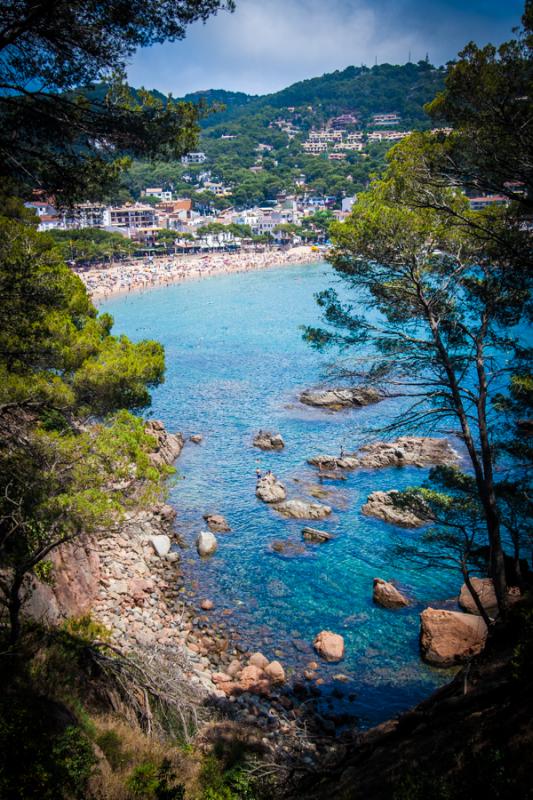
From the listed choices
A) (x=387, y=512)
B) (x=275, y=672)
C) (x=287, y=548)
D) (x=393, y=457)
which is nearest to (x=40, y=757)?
(x=275, y=672)

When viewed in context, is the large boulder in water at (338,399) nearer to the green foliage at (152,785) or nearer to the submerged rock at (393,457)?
the submerged rock at (393,457)

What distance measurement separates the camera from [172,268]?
7919cm

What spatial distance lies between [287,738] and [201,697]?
1663 mm

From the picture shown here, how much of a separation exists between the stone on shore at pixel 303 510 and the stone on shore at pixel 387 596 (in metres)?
4.24

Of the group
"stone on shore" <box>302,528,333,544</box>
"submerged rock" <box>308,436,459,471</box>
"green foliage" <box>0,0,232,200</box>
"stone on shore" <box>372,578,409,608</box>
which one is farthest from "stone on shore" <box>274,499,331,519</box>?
"green foliage" <box>0,0,232,200</box>

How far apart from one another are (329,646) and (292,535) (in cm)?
522

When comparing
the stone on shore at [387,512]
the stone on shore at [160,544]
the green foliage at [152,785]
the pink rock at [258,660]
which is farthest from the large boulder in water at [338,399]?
the green foliage at [152,785]

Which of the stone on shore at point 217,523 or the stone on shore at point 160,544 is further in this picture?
the stone on shore at point 217,523

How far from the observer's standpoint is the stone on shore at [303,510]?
1777 centimetres

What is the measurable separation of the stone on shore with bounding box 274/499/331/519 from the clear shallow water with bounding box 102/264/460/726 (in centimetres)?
34

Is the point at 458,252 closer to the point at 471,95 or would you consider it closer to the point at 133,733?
the point at 471,95

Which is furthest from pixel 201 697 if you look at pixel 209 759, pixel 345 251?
pixel 345 251

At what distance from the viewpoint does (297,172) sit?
143500mm

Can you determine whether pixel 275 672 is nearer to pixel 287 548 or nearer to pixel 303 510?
pixel 287 548
